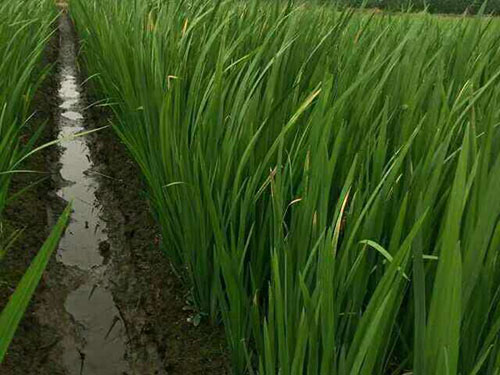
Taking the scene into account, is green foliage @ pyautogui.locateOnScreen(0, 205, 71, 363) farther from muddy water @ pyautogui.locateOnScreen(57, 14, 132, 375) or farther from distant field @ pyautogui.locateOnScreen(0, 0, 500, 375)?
muddy water @ pyautogui.locateOnScreen(57, 14, 132, 375)

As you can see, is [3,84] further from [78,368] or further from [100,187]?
[78,368]

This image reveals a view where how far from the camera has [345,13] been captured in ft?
6.36

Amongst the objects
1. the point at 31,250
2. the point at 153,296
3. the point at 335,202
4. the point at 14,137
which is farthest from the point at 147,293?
the point at 335,202

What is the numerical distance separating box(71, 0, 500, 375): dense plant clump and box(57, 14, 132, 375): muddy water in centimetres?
23

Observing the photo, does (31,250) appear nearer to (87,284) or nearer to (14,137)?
(87,284)

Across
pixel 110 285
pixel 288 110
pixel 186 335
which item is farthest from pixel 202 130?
pixel 110 285

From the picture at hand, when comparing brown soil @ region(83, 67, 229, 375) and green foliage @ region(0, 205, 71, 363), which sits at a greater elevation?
green foliage @ region(0, 205, 71, 363)

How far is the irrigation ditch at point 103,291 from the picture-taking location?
1207mm

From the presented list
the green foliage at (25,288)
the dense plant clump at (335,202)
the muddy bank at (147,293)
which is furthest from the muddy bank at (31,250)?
the green foliage at (25,288)

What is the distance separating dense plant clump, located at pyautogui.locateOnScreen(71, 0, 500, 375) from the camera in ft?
2.07

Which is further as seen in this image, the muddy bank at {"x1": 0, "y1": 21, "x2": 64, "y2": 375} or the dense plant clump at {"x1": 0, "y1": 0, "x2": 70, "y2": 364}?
the muddy bank at {"x1": 0, "y1": 21, "x2": 64, "y2": 375}

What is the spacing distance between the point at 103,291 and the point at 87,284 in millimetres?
61

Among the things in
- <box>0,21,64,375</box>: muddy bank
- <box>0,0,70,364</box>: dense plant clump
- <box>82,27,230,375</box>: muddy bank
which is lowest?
<box>82,27,230,375</box>: muddy bank

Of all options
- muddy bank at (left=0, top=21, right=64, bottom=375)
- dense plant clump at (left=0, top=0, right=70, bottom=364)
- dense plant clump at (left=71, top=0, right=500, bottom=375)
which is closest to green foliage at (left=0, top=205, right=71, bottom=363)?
dense plant clump at (left=0, top=0, right=70, bottom=364)
